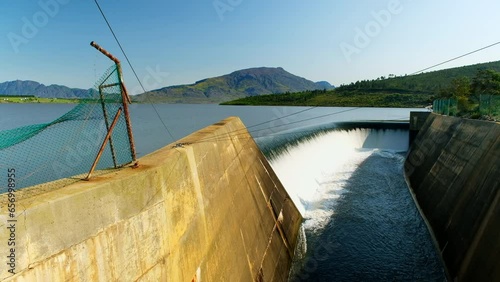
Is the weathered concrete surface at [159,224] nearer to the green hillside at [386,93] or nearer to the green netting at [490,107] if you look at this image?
the green netting at [490,107]

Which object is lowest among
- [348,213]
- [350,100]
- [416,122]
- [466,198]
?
[350,100]

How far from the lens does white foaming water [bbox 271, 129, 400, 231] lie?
19.9 meters

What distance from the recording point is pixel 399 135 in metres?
45.2

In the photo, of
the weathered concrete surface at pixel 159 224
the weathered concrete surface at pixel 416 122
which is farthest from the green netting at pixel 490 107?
the weathered concrete surface at pixel 416 122

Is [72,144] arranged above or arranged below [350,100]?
above

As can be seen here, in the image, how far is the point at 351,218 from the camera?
760 inches

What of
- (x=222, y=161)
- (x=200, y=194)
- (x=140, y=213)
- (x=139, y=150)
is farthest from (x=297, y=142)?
(x=140, y=213)

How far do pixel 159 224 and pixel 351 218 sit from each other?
15452 mm

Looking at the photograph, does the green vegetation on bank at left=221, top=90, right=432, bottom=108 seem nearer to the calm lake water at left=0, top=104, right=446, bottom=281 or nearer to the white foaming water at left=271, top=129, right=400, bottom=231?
the white foaming water at left=271, top=129, right=400, bottom=231

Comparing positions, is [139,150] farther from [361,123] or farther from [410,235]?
[361,123]

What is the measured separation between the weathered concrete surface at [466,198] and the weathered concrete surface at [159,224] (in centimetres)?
630

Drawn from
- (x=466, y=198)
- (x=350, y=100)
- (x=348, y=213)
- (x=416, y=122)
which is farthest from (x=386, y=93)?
(x=466, y=198)

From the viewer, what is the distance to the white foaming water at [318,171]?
65.4 ft

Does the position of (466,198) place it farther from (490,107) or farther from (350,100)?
(350,100)
